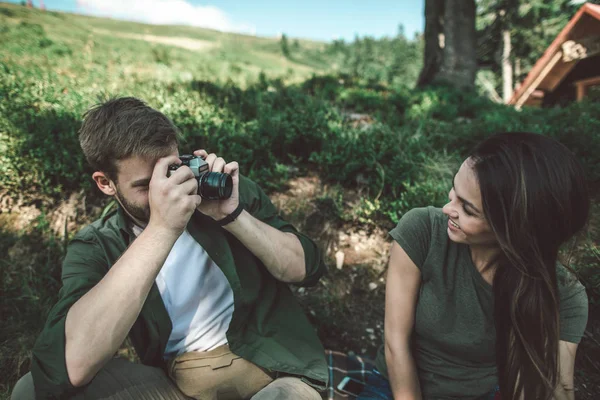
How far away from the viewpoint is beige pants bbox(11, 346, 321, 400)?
5.44ft

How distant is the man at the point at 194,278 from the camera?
5.40 feet

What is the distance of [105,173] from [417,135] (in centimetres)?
344

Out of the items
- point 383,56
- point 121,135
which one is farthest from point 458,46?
point 383,56

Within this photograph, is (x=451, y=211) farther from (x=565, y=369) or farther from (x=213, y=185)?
(x=213, y=185)

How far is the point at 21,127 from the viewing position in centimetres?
331

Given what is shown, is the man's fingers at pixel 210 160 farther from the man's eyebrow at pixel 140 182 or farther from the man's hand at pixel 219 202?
the man's eyebrow at pixel 140 182

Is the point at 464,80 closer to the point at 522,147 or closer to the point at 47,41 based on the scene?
the point at 522,147

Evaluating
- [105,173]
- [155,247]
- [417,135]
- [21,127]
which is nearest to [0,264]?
[21,127]

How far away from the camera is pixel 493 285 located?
5.14 feet

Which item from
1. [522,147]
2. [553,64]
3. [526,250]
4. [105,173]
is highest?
[553,64]

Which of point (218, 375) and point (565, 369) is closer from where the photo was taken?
point (565, 369)

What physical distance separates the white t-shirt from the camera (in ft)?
1.21

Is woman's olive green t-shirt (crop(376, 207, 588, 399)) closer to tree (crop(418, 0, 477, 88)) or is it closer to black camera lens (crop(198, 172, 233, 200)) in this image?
black camera lens (crop(198, 172, 233, 200))

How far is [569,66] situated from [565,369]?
1163cm
